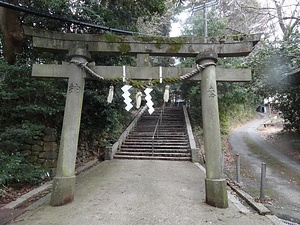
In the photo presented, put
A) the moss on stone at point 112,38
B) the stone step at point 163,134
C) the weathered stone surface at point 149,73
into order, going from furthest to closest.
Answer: the stone step at point 163,134
the moss on stone at point 112,38
the weathered stone surface at point 149,73

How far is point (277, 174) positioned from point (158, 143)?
16.0ft

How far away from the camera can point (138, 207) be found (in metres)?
3.71

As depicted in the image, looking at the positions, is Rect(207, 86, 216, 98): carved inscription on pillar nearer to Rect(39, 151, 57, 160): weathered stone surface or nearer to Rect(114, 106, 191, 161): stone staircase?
Rect(39, 151, 57, 160): weathered stone surface

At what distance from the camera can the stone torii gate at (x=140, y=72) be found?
3904 millimetres

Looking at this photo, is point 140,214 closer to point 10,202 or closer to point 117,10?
point 10,202

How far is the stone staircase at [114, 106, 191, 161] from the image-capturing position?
9315 millimetres

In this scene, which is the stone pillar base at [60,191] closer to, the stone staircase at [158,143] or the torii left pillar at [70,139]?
the torii left pillar at [70,139]

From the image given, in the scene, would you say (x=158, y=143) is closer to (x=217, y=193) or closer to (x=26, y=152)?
(x=26, y=152)

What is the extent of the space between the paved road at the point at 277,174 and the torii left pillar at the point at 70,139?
3986 millimetres

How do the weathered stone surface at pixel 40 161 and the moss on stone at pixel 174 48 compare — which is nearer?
the moss on stone at pixel 174 48

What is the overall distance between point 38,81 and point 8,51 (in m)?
1.49


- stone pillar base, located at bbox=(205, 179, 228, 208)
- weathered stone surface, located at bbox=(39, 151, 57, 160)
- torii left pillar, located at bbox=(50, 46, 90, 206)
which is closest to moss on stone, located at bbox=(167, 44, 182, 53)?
torii left pillar, located at bbox=(50, 46, 90, 206)

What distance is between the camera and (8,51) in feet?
19.9

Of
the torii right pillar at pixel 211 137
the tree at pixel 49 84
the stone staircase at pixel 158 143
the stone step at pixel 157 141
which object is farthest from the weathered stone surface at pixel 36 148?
the stone step at pixel 157 141
